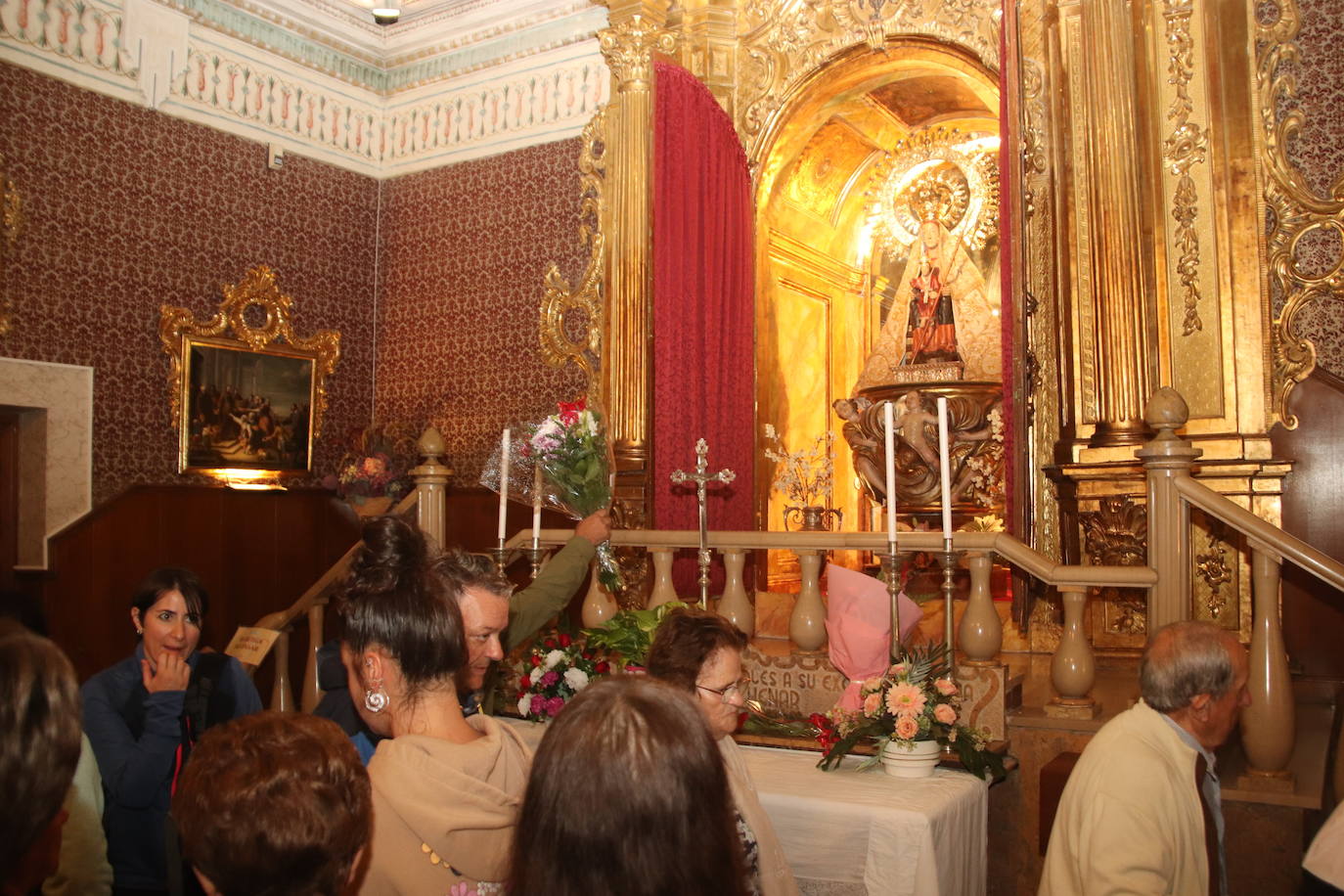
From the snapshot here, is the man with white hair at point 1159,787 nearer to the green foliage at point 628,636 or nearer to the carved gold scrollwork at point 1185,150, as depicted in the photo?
the green foliage at point 628,636

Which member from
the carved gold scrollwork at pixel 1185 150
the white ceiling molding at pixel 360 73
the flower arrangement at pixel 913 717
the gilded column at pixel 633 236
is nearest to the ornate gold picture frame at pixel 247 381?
the white ceiling molding at pixel 360 73

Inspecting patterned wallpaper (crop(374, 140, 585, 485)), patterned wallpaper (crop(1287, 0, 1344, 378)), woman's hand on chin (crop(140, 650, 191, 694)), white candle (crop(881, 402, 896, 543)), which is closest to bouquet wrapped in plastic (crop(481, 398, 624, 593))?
white candle (crop(881, 402, 896, 543))

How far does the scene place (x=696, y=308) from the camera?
7.64m

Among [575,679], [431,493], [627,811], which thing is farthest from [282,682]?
[627,811]

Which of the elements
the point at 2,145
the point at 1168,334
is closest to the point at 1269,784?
the point at 1168,334

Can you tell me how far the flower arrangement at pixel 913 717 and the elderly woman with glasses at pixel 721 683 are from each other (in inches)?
36.7

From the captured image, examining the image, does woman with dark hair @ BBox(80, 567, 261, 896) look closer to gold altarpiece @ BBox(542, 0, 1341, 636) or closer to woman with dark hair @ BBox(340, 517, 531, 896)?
woman with dark hair @ BBox(340, 517, 531, 896)

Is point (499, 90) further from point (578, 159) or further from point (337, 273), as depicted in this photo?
point (337, 273)

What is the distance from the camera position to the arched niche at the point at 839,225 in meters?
8.10

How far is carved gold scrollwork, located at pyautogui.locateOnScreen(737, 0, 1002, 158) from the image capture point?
23.9 ft

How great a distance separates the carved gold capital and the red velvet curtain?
457 millimetres

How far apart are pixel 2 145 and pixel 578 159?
382 cm

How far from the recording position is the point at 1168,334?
19.7ft

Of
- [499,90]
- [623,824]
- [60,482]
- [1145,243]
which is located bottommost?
[623,824]
